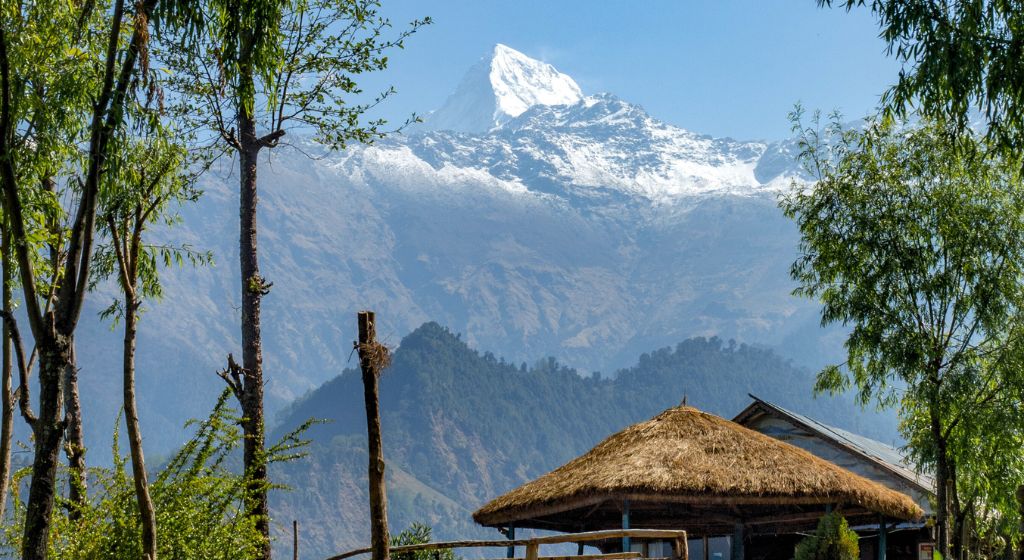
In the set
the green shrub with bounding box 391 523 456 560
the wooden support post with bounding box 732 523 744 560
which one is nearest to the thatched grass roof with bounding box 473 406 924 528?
the wooden support post with bounding box 732 523 744 560

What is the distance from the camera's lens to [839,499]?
19.2 metres

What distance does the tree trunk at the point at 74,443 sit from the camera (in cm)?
1428

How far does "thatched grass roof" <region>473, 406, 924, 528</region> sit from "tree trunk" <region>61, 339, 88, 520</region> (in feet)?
23.7

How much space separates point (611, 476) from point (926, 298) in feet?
26.8

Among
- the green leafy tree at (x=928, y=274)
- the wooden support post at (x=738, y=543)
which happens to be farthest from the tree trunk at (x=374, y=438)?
the green leafy tree at (x=928, y=274)

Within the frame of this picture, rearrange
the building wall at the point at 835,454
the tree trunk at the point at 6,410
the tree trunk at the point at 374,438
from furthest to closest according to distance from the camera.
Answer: the building wall at the point at 835,454 → the tree trunk at the point at 6,410 → the tree trunk at the point at 374,438

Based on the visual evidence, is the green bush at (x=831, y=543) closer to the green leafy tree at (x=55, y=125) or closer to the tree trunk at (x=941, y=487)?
the tree trunk at (x=941, y=487)

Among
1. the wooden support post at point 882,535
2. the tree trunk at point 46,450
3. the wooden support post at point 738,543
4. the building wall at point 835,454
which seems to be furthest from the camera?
the building wall at point 835,454

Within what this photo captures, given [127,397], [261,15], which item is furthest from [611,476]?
[261,15]

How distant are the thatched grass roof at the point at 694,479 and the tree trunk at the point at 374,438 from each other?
23.1 feet

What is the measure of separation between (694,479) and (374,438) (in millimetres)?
7968

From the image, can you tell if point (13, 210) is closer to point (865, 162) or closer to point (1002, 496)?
point (865, 162)

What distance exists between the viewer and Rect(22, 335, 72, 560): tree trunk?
9.49 meters

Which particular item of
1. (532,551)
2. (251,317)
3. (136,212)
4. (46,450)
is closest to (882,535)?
(532,551)
